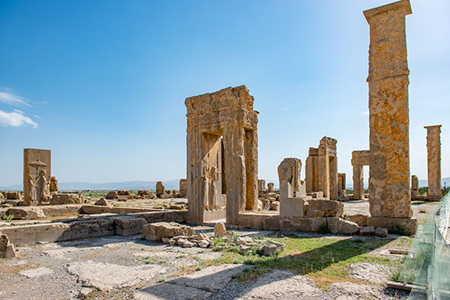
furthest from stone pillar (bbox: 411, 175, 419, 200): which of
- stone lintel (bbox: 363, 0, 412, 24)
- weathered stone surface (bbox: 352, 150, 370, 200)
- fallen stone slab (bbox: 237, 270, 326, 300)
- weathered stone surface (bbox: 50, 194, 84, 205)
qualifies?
weathered stone surface (bbox: 50, 194, 84, 205)

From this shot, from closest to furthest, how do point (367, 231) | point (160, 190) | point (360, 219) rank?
point (367, 231)
point (360, 219)
point (160, 190)

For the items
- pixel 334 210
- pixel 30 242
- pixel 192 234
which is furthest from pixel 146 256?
pixel 334 210

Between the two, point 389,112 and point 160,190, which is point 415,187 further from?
point 160,190

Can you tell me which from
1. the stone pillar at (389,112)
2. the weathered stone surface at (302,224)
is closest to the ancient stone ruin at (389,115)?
the stone pillar at (389,112)

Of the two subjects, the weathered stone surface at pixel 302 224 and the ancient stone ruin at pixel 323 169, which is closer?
the weathered stone surface at pixel 302 224

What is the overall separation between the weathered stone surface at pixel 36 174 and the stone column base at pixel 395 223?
17756mm

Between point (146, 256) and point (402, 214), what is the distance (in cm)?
619

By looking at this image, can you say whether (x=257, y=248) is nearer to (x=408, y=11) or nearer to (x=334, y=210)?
(x=334, y=210)

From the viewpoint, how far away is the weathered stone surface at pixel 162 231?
8250 millimetres

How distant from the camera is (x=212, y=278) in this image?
4867 millimetres

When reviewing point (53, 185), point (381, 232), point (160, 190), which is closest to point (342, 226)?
point (381, 232)

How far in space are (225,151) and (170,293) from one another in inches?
284

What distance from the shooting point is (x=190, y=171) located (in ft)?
39.8

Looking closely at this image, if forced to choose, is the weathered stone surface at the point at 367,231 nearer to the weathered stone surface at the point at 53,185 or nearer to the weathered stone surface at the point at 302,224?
the weathered stone surface at the point at 302,224
